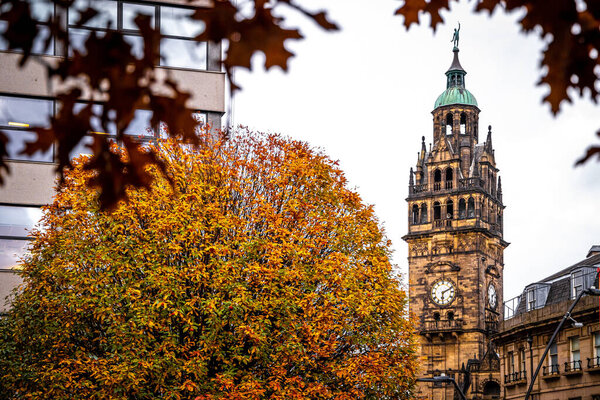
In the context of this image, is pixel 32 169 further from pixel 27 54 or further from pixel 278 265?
pixel 27 54

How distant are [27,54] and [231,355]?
22033mm

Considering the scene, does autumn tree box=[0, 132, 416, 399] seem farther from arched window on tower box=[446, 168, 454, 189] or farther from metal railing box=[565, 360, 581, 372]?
arched window on tower box=[446, 168, 454, 189]

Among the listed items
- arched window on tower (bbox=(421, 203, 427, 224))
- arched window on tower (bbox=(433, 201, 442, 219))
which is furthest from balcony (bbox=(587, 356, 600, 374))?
arched window on tower (bbox=(421, 203, 427, 224))

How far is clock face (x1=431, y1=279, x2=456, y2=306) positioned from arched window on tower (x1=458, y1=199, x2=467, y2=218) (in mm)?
7985

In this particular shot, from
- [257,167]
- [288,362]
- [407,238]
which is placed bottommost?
[288,362]

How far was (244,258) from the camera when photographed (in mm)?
27203

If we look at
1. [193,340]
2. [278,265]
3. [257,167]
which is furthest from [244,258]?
[257,167]

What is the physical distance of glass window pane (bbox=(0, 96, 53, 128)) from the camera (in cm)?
3175

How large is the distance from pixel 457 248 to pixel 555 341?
51683 mm

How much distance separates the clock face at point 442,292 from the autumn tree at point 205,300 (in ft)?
232

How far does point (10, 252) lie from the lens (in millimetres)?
31609

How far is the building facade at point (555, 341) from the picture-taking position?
1821 inches

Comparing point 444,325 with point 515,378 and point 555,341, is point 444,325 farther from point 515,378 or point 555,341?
point 555,341

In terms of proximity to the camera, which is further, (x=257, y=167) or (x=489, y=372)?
(x=489, y=372)
